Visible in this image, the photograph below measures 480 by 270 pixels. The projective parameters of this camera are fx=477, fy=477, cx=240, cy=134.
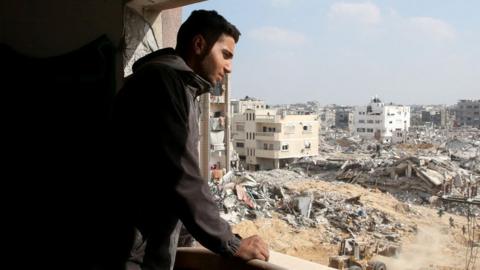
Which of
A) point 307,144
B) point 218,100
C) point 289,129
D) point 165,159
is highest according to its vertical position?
point 218,100

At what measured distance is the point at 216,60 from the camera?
1221 mm

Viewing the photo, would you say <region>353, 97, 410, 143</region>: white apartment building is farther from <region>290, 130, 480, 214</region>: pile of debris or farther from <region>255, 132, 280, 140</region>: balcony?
<region>255, 132, 280, 140</region>: balcony

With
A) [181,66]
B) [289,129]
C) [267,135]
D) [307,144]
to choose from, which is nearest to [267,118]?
[267,135]

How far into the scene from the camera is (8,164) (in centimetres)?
172

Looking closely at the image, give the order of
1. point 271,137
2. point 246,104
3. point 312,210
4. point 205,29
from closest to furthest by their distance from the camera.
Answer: point 205,29 < point 312,210 < point 271,137 < point 246,104

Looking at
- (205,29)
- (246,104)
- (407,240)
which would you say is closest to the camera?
(205,29)

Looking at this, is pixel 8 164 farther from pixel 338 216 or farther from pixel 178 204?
pixel 338 216

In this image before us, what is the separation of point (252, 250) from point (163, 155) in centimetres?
37

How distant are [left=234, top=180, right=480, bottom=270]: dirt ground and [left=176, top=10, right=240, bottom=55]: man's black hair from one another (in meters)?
10.5

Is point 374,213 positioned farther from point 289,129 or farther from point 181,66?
point 181,66

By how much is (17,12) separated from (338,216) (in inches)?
679

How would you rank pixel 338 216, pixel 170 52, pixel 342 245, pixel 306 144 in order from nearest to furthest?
pixel 170 52, pixel 342 245, pixel 338 216, pixel 306 144

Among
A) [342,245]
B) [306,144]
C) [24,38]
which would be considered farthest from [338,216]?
[306,144]

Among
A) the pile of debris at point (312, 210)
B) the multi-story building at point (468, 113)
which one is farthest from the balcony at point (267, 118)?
the multi-story building at point (468, 113)
